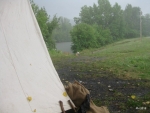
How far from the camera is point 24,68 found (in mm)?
3684

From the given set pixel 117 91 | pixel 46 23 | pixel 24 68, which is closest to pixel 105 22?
pixel 46 23

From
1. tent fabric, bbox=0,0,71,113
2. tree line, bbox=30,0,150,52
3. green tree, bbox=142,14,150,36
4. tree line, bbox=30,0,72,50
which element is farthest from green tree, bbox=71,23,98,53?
tent fabric, bbox=0,0,71,113

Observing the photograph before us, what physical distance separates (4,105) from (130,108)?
9.07 ft

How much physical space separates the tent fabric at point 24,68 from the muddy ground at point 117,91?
1.69m

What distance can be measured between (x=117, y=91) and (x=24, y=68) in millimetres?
3323

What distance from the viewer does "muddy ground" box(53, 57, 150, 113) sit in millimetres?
4988

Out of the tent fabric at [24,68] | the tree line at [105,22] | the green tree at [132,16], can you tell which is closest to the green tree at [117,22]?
the tree line at [105,22]

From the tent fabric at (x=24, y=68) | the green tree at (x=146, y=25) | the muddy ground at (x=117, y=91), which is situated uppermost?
the tent fabric at (x=24, y=68)

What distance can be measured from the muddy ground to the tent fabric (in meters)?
1.69

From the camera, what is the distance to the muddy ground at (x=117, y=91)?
4.99m

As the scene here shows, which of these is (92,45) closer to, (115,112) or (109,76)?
(109,76)

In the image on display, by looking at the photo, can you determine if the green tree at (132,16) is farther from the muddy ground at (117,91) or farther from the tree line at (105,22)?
the muddy ground at (117,91)

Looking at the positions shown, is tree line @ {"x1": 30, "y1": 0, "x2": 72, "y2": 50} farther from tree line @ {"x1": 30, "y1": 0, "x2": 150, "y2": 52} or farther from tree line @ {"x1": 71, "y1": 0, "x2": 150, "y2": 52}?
tree line @ {"x1": 71, "y1": 0, "x2": 150, "y2": 52}

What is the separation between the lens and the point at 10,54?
361 cm
